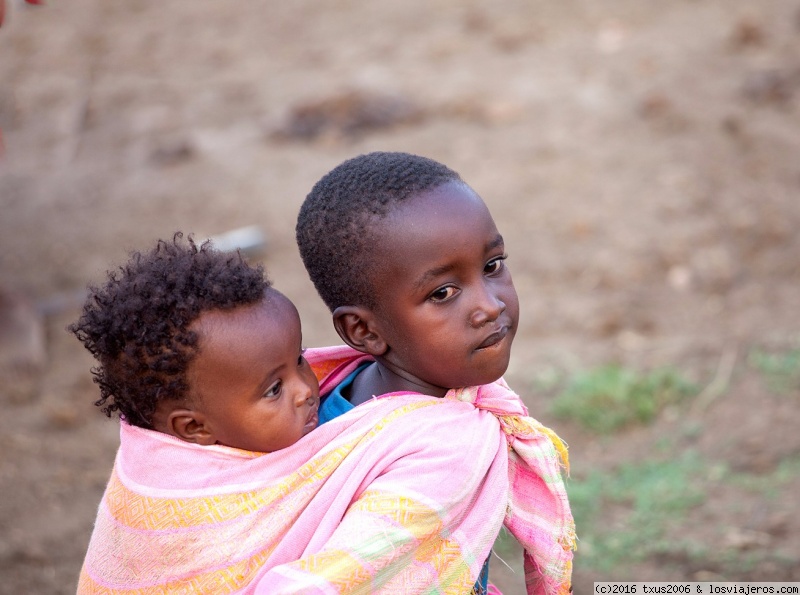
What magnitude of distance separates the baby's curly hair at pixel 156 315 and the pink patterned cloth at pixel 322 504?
4.3 inches

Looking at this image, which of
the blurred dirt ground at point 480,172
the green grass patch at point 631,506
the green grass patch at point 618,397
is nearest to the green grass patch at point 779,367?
the blurred dirt ground at point 480,172

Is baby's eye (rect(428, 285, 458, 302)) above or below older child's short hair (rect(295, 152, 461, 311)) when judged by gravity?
below

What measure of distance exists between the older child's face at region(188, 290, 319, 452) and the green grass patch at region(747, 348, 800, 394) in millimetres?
3375

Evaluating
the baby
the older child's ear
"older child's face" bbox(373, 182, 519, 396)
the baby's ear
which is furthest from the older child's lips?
the older child's ear

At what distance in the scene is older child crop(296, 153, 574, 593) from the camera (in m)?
1.77

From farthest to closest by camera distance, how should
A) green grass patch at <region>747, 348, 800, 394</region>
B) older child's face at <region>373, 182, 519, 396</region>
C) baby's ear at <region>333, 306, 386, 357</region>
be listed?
green grass patch at <region>747, 348, 800, 394</region> → baby's ear at <region>333, 306, 386, 357</region> → older child's face at <region>373, 182, 519, 396</region>

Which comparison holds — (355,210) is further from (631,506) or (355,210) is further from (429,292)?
(631,506)

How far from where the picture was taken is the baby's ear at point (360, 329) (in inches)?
73.5

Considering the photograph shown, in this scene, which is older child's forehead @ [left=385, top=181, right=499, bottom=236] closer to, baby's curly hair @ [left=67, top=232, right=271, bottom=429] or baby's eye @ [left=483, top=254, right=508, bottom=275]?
baby's eye @ [left=483, top=254, right=508, bottom=275]

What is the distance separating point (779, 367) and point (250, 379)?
365 centimetres

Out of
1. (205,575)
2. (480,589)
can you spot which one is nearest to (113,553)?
(205,575)

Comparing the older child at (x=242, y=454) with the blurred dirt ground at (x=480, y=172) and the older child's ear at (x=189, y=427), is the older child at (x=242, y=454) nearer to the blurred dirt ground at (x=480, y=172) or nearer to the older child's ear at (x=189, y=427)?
the older child's ear at (x=189, y=427)

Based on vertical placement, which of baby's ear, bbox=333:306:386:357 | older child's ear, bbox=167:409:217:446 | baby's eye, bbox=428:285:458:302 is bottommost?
older child's ear, bbox=167:409:217:446

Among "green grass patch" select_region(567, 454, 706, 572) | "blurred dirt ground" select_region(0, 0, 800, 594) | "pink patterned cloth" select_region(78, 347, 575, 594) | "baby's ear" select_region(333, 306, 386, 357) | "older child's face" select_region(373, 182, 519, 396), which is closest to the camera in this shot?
"pink patterned cloth" select_region(78, 347, 575, 594)
